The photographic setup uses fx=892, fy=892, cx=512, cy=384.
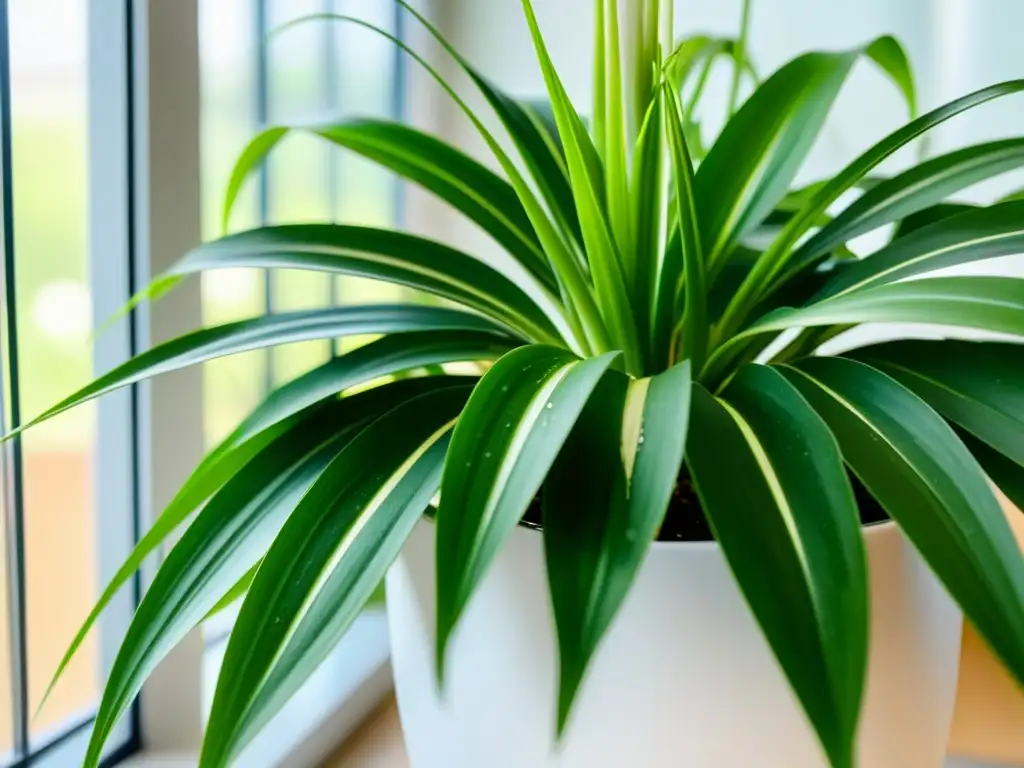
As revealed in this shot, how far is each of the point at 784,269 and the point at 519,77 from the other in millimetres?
739

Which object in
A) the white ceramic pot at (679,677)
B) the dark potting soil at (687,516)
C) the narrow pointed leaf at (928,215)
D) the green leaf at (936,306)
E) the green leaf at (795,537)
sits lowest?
the white ceramic pot at (679,677)

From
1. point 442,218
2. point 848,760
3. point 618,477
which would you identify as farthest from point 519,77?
point 848,760

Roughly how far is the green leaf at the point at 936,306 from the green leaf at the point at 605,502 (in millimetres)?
76

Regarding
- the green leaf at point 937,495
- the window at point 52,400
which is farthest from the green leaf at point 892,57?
the window at point 52,400

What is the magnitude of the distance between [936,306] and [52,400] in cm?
61

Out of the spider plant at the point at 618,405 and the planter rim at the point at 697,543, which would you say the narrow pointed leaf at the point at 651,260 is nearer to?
the spider plant at the point at 618,405

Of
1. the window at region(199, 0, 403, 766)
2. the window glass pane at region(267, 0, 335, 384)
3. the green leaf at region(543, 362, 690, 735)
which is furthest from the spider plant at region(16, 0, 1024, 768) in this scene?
the window glass pane at region(267, 0, 335, 384)

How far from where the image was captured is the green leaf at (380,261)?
0.49m

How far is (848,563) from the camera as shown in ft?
0.99

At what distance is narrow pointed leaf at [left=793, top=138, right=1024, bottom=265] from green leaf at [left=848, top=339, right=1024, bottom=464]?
75mm

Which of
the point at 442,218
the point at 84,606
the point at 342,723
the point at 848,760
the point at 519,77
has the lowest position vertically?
the point at 342,723

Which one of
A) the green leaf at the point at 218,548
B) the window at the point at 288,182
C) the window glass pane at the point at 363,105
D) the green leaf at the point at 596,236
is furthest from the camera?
the window glass pane at the point at 363,105

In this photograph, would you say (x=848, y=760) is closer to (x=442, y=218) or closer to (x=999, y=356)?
(x=999, y=356)

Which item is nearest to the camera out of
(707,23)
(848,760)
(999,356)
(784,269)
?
(848,760)
